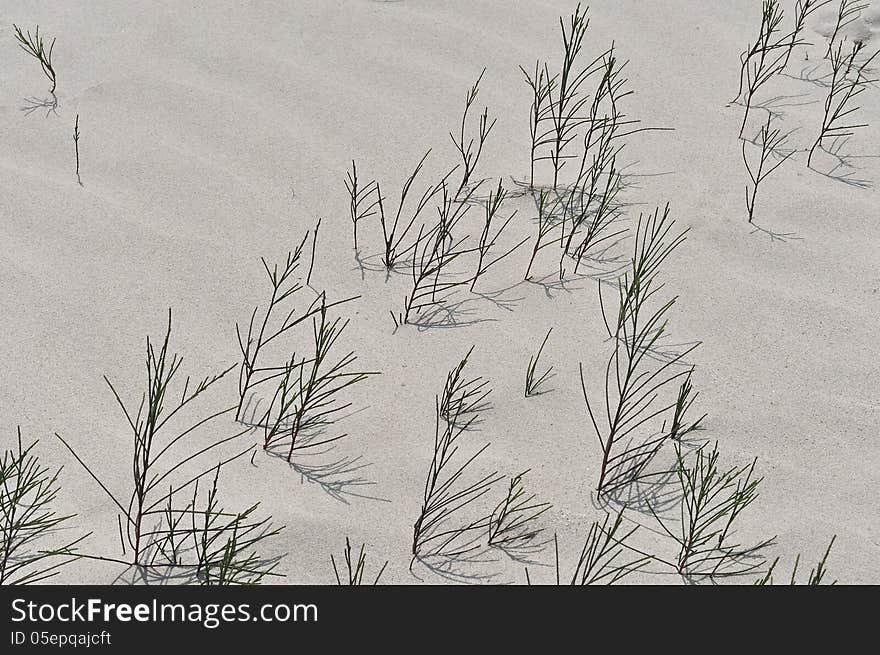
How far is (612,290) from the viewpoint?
304 cm

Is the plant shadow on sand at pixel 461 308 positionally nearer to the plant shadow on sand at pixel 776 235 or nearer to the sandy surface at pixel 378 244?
the sandy surface at pixel 378 244

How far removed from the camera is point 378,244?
3.18 meters

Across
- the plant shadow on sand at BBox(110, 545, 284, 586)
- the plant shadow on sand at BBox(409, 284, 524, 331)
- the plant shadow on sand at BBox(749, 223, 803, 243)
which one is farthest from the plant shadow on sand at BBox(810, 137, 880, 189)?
the plant shadow on sand at BBox(110, 545, 284, 586)

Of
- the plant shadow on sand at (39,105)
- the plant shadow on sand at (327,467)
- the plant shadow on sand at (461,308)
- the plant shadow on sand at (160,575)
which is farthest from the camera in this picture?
the plant shadow on sand at (39,105)

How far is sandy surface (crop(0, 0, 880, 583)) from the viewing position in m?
2.44

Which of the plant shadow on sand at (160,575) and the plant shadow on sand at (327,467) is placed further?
the plant shadow on sand at (327,467)

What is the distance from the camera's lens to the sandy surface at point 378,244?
244 cm

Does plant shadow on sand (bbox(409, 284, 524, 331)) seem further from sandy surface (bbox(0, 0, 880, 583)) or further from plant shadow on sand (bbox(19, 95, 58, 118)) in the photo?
plant shadow on sand (bbox(19, 95, 58, 118))

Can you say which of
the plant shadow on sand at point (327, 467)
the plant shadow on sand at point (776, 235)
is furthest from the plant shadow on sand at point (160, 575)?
the plant shadow on sand at point (776, 235)

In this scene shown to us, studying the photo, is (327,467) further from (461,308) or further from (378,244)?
(378,244)

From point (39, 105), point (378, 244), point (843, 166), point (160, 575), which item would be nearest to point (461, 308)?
point (378, 244)

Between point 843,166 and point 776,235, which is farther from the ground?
point 843,166

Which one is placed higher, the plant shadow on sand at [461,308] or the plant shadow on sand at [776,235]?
the plant shadow on sand at [776,235]
